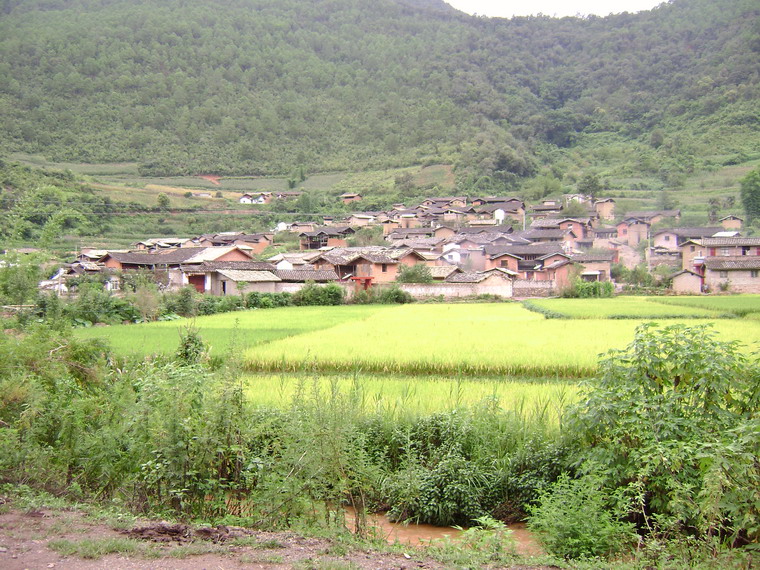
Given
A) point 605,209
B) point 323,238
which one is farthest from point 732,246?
point 323,238

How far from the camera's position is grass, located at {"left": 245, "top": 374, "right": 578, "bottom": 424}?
760cm

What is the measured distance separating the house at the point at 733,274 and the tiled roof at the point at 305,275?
22.0 m

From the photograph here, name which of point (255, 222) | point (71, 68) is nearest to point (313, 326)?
point (255, 222)

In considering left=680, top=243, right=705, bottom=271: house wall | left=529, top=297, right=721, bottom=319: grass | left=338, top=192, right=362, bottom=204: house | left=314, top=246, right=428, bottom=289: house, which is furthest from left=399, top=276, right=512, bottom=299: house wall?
left=338, top=192, right=362, bottom=204: house

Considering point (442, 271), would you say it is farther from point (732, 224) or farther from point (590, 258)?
point (732, 224)

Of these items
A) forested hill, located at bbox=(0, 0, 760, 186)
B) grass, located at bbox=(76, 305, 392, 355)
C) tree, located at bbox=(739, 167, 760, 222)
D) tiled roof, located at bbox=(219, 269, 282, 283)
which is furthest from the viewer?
forested hill, located at bbox=(0, 0, 760, 186)

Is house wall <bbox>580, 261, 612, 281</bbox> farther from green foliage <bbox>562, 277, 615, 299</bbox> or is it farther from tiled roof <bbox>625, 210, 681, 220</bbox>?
tiled roof <bbox>625, 210, 681, 220</bbox>

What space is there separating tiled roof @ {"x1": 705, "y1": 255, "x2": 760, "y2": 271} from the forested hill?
3825 centimetres

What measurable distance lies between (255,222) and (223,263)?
26.3 m

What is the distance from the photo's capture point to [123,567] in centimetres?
398

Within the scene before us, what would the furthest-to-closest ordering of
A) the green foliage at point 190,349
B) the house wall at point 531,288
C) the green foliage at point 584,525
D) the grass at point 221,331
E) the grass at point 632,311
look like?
the house wall at point 531,288 < the grass at point 632,311 < the grass at point 221,331 < the green foliage at point 190,349 < the green foliage at point 584,525

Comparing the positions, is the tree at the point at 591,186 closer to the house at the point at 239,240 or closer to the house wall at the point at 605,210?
the house wall at the point at 605,210

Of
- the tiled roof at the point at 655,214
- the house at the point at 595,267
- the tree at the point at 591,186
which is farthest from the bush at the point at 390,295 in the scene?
the tree at the point at 591,186

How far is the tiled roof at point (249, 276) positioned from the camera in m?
31.6
